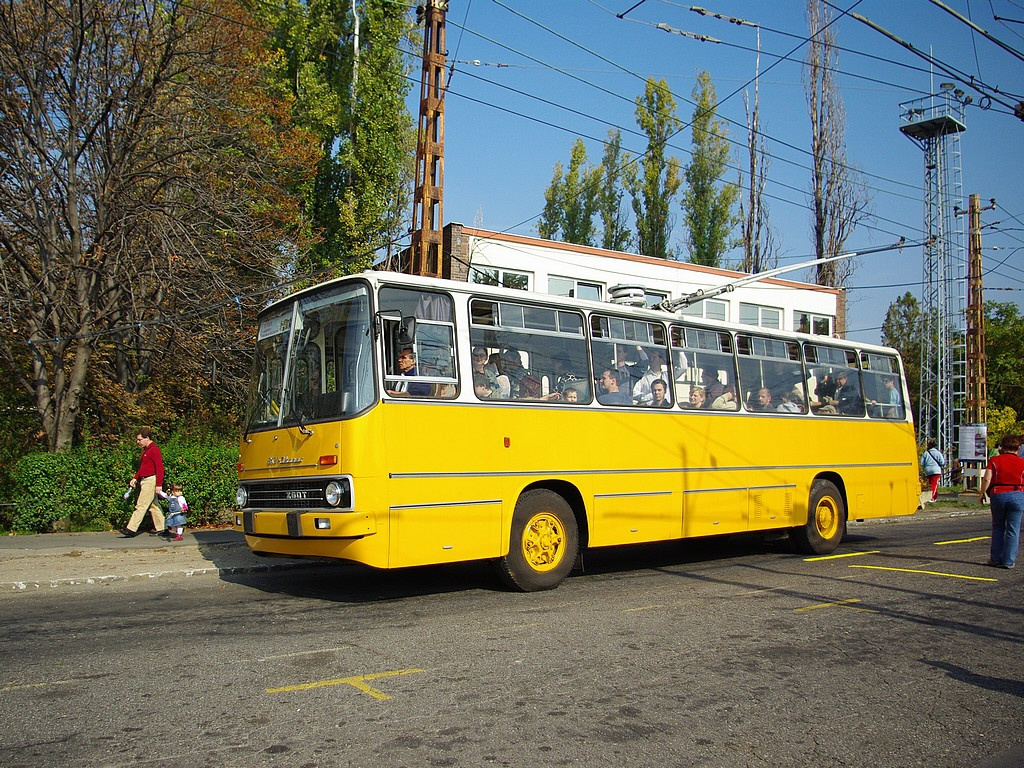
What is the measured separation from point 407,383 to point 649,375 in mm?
3903

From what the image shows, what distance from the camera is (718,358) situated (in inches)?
470

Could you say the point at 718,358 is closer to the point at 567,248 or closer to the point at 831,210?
the point at 567,248

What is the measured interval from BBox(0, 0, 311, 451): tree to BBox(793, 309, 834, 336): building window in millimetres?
22320

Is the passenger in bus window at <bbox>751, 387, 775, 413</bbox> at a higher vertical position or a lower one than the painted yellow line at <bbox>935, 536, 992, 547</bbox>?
higher

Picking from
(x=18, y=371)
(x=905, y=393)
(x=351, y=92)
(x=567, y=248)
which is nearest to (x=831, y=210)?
(x=567, y=248)

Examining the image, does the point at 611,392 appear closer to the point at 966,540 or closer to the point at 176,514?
the point at 176,514

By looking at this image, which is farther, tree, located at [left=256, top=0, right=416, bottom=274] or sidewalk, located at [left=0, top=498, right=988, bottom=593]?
tree, located at [left=256, top=0, right=416, bottom=274]

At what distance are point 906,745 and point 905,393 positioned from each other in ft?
39.2

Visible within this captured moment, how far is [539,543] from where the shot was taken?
30.5 feet

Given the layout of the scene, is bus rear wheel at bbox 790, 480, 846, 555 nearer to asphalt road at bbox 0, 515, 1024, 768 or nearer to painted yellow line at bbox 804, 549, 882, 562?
painted yellow line at bbox 804, 549, 882, 562

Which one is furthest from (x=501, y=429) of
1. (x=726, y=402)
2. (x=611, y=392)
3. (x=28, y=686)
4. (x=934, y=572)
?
(x=934, y=572)

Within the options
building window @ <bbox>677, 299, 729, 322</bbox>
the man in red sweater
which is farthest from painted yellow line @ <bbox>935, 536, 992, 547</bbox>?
building window @ <bbox>677, 299, 729, 322</bbox>

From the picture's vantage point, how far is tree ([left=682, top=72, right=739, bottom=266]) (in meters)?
38.1

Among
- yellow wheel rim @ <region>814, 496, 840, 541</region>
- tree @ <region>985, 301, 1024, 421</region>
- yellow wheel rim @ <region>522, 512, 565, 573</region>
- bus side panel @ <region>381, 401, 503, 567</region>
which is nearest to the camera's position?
bus side panel @ <region>381, 401, 503, 567</region>
